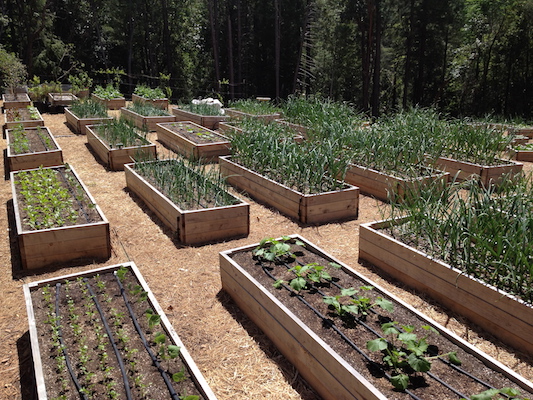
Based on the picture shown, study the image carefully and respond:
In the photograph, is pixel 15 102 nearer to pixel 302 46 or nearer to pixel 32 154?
pixel 32 154

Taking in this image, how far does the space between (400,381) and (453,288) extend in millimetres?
1368

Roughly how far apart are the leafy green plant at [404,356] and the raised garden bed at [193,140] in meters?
4.84

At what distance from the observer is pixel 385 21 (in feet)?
63.4

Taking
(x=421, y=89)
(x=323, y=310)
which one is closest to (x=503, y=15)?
(x=421, y=89)

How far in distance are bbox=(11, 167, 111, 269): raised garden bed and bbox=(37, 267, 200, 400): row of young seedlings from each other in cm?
82

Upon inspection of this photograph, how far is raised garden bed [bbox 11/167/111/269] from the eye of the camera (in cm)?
378

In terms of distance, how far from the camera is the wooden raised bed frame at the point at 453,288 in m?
2.81

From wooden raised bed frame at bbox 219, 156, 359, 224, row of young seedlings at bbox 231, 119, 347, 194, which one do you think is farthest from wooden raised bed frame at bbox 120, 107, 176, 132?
wooden raised bed frame at bbox 219, 156, 359, 224

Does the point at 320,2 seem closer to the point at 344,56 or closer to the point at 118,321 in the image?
the point at 344,56

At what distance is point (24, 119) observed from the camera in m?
9.34

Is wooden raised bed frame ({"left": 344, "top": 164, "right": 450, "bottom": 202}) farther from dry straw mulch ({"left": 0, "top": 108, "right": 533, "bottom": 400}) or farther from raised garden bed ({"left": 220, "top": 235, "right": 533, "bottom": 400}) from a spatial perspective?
raised garden bed ({"left": 220, "top": 235, "right": 533, "bottom": 400})

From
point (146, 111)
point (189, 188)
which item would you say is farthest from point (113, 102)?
point (189, 188)

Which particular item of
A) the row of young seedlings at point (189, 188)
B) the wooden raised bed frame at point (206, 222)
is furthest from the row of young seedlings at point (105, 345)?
the row of young seedlings at point (189, 188)

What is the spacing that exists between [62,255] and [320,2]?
23921 mm
